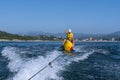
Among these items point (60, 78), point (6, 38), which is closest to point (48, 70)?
point (60, 78)

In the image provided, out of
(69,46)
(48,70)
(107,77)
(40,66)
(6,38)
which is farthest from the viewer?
(6,38)

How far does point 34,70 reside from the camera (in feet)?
52.9

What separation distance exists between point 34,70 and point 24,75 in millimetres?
1552

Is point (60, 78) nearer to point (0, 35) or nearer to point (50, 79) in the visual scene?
point (50, 79)

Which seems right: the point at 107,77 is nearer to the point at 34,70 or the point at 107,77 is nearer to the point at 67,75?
the point at 67,75

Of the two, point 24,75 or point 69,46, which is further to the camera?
point 69,46

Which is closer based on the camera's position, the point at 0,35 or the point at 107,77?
the point at 107,77

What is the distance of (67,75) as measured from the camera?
51.8ft

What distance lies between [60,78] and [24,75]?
5.23ft

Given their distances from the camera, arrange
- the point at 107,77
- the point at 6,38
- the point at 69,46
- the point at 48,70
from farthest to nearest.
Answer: the point at 6,38 → the point at 69,46 → the point at 107,77 → the point at 48,70

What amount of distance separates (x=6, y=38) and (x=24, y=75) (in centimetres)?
17162

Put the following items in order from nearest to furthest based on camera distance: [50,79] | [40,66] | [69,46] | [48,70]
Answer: [50,79], [48,70], [40,66], [69,46]

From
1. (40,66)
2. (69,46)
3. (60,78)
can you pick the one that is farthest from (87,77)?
(69,46)

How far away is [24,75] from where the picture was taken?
47.9 ft
